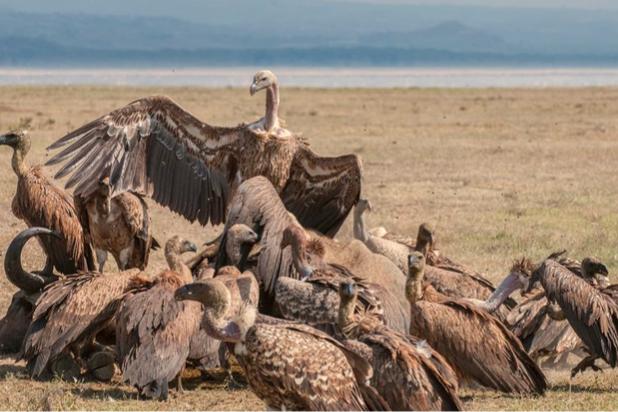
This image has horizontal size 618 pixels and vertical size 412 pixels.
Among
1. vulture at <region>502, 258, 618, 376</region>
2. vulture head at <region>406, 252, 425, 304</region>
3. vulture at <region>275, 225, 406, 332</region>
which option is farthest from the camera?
vulture at <region>502, 258, 618, 376</region>

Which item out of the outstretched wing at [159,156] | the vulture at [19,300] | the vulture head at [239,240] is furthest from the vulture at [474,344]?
the vulture at [19,300]

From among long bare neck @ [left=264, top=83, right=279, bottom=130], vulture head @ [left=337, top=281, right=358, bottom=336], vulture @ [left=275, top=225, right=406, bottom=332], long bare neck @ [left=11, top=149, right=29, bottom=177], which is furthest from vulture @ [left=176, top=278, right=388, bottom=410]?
long bare neck @ [left=11, top=149, right=29, bottom=177]

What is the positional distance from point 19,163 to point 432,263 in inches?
130

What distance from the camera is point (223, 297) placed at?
22.6ft

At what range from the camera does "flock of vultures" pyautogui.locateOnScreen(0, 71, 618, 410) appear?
6.77 metres

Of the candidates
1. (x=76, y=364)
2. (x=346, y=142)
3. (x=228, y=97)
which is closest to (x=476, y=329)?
(x=76, y=364)

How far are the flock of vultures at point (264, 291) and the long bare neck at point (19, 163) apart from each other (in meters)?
0.02

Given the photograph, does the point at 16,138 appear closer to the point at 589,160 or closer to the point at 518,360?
the point at 518,360

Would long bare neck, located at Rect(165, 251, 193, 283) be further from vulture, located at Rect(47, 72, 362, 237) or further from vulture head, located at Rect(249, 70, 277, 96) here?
vulture head, located at Rect(249, 70, 277, 96)

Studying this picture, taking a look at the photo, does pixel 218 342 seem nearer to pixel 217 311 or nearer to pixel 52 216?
pixel 217 311

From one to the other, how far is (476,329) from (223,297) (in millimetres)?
1961

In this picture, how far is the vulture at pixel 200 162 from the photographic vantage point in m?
9.89

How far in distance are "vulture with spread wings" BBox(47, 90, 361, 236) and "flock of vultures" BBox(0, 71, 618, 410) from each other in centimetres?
1

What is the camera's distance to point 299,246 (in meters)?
→ 8.74
